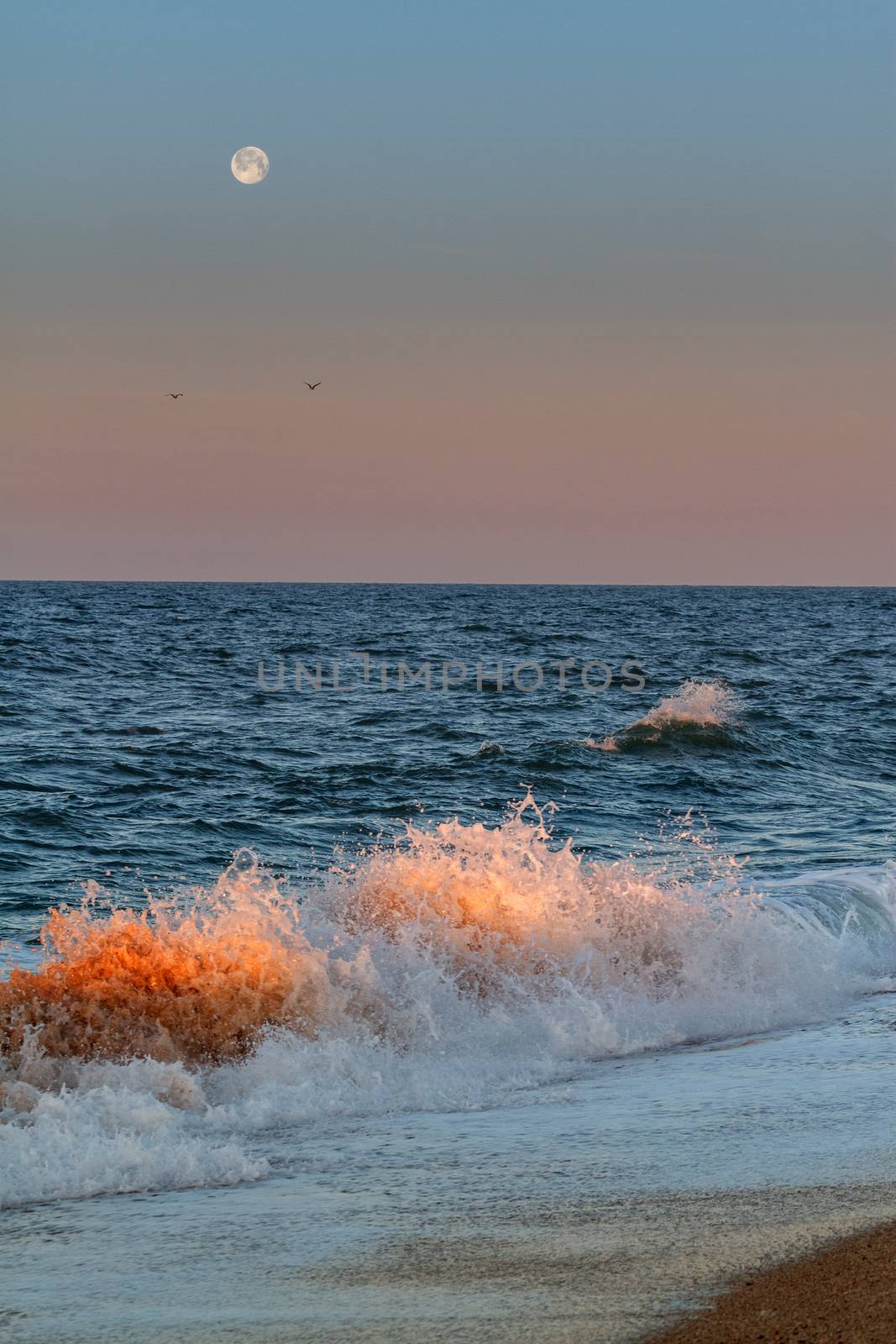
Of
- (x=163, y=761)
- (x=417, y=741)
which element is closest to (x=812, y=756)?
(x=417, y=741)

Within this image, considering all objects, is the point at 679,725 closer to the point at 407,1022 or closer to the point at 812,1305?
the point at 407,1022

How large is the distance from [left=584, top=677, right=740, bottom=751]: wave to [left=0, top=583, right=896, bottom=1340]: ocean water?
2831 mm

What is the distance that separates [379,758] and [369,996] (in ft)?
39.0

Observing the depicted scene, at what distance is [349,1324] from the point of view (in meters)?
3.76

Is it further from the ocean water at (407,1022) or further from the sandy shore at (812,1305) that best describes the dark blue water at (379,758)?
the sandy shore at (812,1305)

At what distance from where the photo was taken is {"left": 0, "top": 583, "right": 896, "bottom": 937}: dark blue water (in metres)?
13.5

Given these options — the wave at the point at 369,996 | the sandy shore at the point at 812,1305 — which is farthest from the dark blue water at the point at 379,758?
the sandy shore at the point at 812,1305

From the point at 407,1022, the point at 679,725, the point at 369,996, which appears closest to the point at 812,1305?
the point at 407,1022

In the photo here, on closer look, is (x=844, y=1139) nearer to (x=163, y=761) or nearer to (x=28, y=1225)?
(x=28, y=1225)

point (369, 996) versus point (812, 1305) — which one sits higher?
point (812, 1305)

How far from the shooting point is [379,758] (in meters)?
19.2

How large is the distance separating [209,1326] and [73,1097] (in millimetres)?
2115

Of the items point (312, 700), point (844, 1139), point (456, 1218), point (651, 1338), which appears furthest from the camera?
point (312, 700)

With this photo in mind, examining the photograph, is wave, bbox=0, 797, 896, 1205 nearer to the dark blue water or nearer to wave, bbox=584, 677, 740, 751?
the dark blue water
